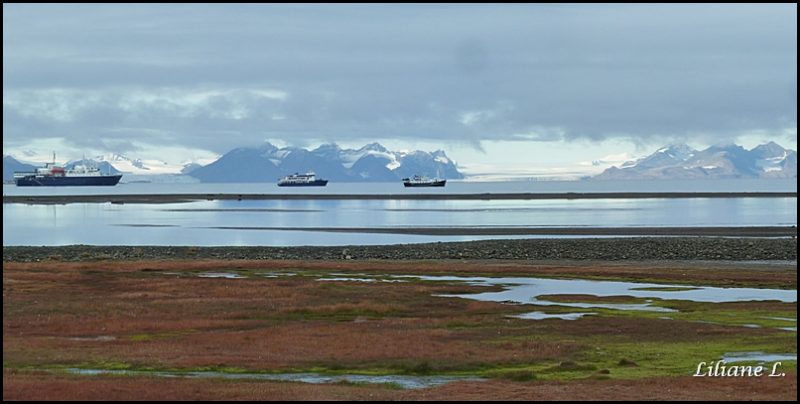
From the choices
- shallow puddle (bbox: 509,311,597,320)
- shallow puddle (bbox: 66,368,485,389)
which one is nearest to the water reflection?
shallow puddle (bbox: 509,311,597,320)

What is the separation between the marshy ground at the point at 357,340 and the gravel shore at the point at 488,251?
74.9 ft

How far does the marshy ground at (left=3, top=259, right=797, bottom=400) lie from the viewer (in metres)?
27.7

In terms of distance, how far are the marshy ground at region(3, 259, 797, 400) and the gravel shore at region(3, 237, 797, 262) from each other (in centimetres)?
2284

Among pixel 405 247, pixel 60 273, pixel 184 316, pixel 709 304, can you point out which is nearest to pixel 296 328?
pixel 184 316

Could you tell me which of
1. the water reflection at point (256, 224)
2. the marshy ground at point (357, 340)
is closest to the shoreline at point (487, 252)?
the water reflection at point (256, 224)

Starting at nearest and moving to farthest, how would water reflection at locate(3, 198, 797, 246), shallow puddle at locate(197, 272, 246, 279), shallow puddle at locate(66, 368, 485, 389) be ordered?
shallow puddle at locate(66, 368, 485, 389) → shallow puddle at locate(197, 272, 246, 279) → water reflection at locate(3, 198, 797, 246)

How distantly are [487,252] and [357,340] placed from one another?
50.2 metres

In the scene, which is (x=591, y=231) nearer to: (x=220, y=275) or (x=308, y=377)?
(x=220, y=275)

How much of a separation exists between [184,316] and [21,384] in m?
16.1

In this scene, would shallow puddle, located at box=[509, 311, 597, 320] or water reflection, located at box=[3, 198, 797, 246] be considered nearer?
shallow puddle, located at box=[509, 311, 597, 320]

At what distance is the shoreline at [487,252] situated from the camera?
272 feet

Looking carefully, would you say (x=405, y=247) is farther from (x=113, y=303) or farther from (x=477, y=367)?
(x=477, y=367)

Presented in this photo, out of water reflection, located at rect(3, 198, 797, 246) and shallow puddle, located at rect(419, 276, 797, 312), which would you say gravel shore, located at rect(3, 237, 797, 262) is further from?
shallow puddle, located at rect(419, 276, 797, 312)

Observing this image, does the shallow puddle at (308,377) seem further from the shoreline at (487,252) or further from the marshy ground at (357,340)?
the shoreline at (487,252)
